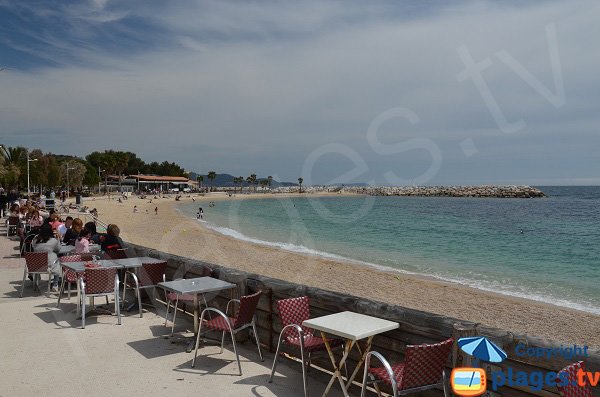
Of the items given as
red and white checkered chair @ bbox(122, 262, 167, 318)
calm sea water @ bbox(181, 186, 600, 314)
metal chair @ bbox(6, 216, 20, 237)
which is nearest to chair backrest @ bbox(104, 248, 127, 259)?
red and white checkered chair @ bbox(122, 262, 167, 318)

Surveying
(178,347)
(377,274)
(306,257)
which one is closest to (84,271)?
(178,347)

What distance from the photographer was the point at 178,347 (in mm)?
5105

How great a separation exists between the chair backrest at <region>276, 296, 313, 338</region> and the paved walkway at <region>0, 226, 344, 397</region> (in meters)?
0.44

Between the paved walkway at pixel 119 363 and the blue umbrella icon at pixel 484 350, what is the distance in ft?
5.23

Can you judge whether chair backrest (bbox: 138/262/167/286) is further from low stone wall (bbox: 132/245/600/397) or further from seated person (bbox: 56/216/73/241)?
seated person (bbox: 56/216/73/241)

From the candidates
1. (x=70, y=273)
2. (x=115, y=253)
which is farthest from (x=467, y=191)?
(x=70, y=273)

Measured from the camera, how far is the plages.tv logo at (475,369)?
105 inches

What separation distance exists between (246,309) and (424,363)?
1.94m

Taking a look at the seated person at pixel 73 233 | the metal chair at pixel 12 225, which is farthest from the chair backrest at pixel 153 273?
the metal chair at pixel 12 225

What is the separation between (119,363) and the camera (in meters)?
4.57

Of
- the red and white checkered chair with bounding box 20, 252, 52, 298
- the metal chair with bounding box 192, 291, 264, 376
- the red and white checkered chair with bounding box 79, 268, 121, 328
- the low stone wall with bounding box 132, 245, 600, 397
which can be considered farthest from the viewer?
the red and white checkered chair with bounding box 20, 252, 52, 298

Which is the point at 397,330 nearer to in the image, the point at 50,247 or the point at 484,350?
the point at 484,350

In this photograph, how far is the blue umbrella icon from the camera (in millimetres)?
2635

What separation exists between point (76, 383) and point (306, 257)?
16.0 metres
